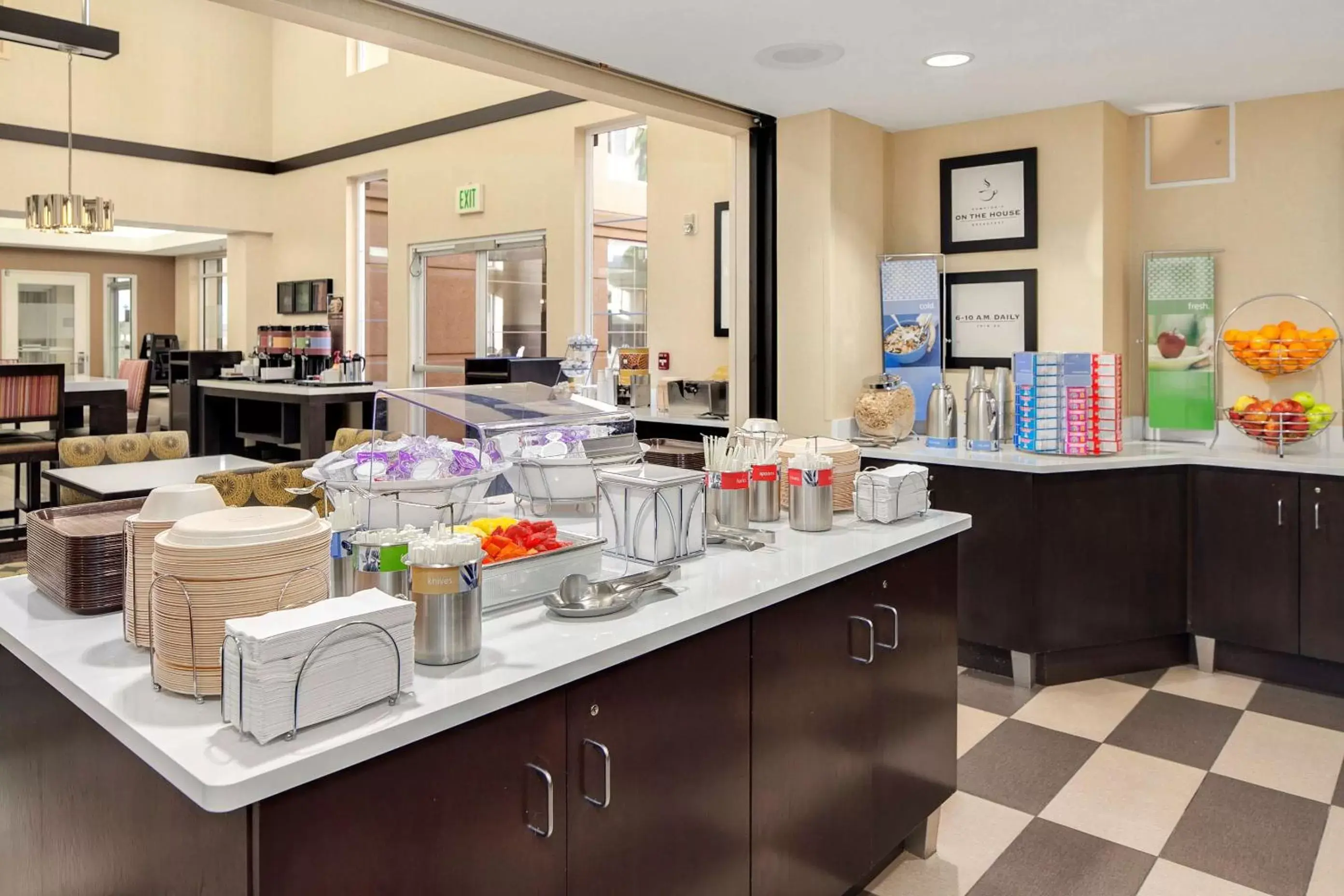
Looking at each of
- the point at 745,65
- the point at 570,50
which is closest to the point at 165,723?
the point at 570,50

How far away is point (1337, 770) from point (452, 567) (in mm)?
3119

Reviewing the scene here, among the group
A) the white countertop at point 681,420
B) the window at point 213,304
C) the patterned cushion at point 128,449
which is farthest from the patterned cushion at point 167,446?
the window at point 213,304

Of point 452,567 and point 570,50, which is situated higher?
point 570,50

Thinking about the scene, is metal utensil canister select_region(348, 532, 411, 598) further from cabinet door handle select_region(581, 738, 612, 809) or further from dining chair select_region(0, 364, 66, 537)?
dining chair select_region(0, 364, 66, 537)

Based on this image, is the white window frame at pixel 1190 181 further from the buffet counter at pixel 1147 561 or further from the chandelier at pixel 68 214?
the chandelier at pixel 68 214

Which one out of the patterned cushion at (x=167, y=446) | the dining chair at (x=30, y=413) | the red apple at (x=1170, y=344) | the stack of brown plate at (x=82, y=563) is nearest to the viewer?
the stack of brown plate at (x=82, y=563)

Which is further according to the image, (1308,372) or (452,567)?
(1308,372)

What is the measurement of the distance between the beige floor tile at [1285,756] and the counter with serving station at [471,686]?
54.3 inches

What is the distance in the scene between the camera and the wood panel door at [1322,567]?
11.8ft

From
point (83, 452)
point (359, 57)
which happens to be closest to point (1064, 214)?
point (83, 452)

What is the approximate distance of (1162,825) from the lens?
2744 mm

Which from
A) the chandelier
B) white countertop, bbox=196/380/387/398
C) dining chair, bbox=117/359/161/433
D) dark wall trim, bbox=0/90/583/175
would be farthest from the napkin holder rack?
dining chair, bbox=117/359/161/433

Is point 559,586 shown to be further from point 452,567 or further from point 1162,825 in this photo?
point 1162,825

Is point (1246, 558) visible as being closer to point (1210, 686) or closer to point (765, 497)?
point (1210, 686)
